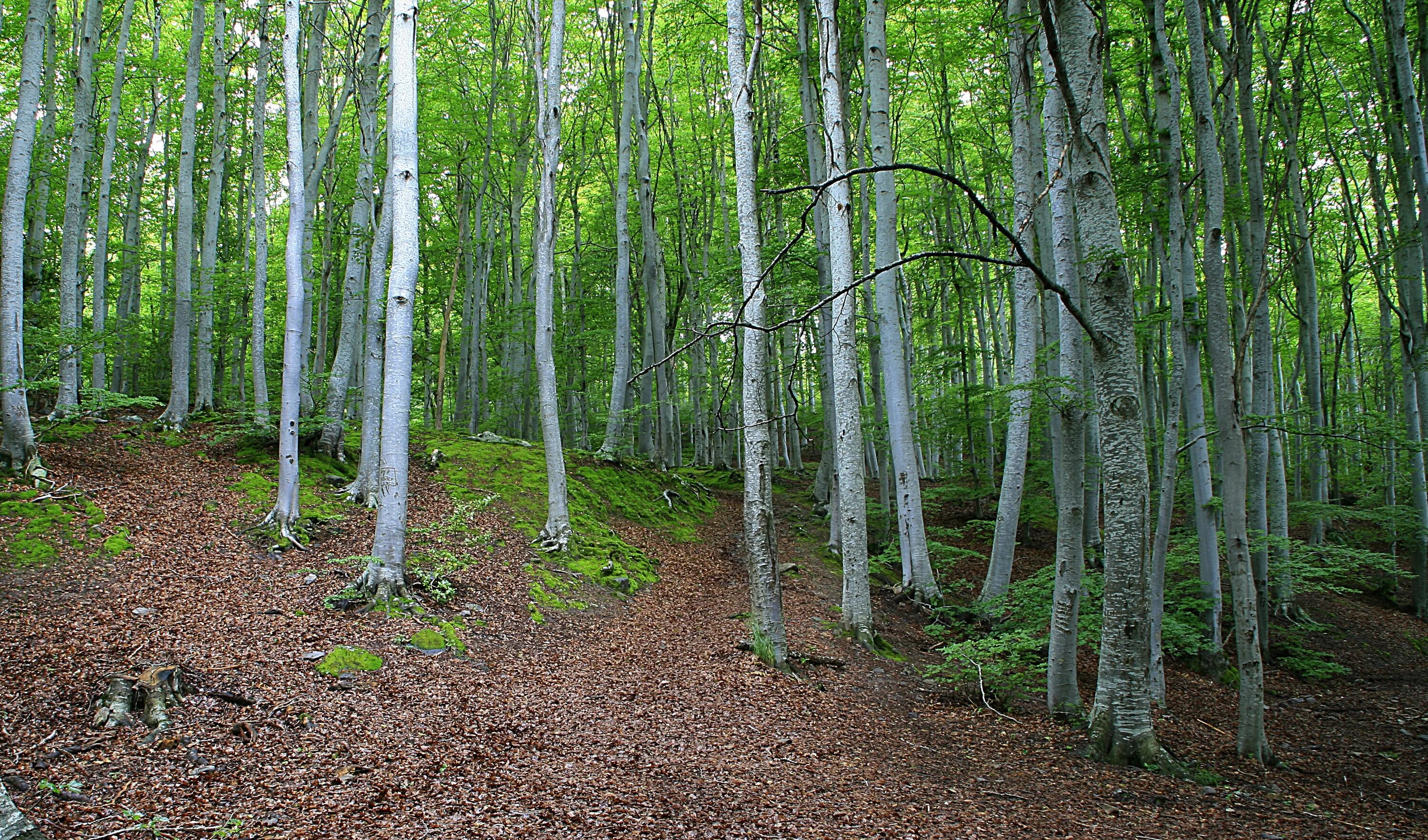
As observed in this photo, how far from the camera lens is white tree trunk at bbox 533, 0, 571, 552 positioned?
360 inches

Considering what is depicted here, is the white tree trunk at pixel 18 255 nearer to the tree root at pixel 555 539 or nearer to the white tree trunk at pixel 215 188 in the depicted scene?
the white tree trunk at pixel 215 188

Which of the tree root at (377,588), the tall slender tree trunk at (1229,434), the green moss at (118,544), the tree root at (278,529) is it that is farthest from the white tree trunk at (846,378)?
the green moss at (118,544)

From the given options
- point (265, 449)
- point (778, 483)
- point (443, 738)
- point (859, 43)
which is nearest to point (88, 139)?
point (265, 449)

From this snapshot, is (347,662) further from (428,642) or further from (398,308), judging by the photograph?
(398,308)

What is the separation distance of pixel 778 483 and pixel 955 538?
20.5 ft

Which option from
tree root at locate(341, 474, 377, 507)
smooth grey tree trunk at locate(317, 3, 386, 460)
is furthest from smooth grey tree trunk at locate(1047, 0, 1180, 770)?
smooth grey tree trunk at locate(317, 3, 386, 460)

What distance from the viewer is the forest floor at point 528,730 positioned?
349 centimetres

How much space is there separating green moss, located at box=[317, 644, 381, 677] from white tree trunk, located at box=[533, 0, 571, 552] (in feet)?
12.6

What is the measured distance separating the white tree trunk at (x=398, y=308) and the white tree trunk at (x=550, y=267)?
2.77 m

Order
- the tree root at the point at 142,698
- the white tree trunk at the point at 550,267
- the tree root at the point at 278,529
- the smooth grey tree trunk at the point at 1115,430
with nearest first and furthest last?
1. the tree root at the point at 142,698
2. the smooth grey tree trunk at the point at 1115,430
3. the tree root at the point at 278,529
4. the white tree trunk at the point at 550,267

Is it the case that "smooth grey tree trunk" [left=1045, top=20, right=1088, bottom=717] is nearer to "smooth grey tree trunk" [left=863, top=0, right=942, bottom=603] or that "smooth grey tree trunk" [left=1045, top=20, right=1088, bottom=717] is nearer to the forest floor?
the forest floor

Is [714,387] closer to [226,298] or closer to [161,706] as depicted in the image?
[226,298]

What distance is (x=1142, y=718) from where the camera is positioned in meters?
4.59

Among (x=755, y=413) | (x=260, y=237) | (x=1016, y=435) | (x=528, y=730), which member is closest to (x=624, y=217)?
(x=260, y=237)
